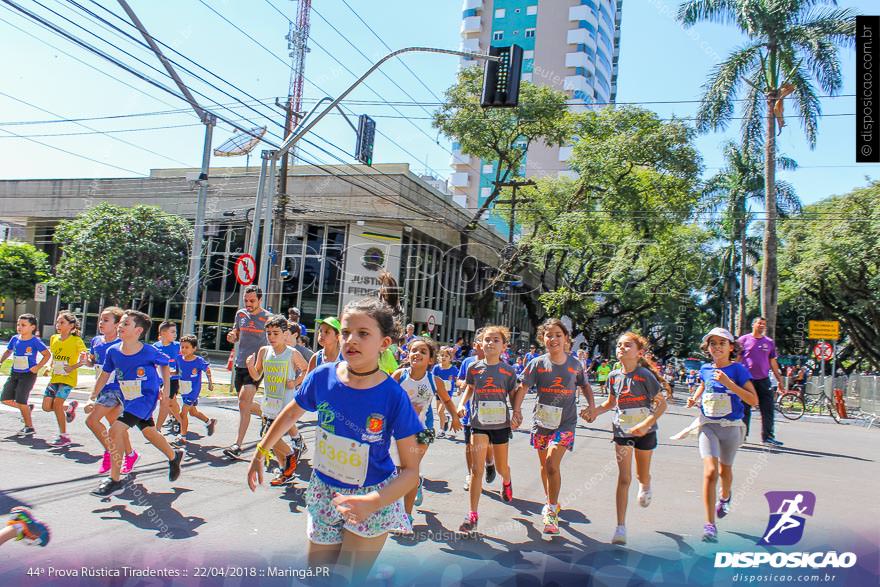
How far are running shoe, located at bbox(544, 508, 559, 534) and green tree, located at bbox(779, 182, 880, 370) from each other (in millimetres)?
24469

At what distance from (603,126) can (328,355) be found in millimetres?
27286

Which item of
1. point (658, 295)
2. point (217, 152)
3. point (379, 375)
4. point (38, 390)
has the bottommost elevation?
point (38, 390)

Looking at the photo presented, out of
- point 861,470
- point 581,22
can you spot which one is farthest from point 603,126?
point 581,22

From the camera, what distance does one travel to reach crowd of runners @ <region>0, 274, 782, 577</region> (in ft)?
9.45

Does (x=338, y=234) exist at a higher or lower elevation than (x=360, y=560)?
higher

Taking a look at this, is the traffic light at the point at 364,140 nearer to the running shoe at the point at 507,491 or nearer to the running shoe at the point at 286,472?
the running shoe at the point at 286,472

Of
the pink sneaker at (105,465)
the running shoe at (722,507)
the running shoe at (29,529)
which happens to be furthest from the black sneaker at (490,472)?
the running shoe at (29,529)

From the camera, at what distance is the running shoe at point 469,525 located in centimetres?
504

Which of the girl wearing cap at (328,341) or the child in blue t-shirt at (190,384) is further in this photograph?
the child in blue t-shirt at (190,384)

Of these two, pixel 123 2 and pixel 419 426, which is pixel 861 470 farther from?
pixel 123 2

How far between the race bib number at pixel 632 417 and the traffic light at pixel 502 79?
707 centimetres

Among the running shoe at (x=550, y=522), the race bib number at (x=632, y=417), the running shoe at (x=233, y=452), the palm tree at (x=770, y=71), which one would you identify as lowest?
the running shoe at (x=233, y=452)

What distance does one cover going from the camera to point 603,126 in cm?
3061

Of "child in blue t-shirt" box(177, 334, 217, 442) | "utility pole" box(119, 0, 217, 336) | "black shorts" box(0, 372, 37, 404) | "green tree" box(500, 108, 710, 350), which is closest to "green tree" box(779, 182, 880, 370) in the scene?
"green tree" box(500, 108, 710, 350)
